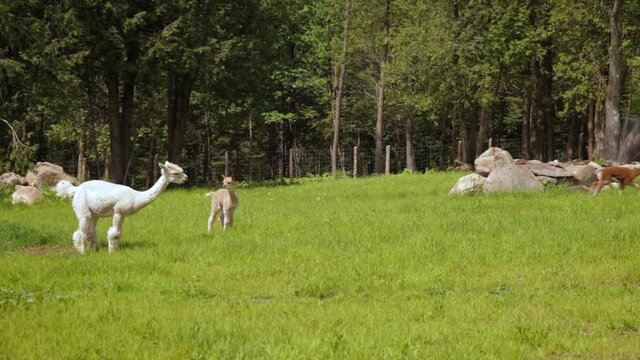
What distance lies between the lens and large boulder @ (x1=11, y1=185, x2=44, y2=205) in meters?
24.7

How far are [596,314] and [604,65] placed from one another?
27469 millimetres

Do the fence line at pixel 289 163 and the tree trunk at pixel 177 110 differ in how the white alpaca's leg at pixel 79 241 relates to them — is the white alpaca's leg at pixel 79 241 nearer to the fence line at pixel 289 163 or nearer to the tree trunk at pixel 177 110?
the tree trunk at pixel 177 110

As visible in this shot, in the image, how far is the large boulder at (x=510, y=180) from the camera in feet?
69.7

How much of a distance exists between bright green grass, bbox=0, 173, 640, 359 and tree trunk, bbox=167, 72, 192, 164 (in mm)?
17273

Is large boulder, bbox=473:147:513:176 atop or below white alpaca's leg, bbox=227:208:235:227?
atop

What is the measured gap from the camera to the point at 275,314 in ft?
28.2

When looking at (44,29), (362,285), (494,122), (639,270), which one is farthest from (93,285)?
(494,122)

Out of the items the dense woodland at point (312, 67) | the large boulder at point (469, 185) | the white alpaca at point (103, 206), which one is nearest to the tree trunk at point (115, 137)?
the dense woodland at point (312, 67)

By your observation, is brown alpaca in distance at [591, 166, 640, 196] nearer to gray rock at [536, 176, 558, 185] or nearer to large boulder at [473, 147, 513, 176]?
gray rock at [536, 176, 558, 185]

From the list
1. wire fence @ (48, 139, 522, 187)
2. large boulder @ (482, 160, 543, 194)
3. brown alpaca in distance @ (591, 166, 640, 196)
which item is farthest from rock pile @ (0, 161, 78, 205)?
brown alpaca in distance @ (591, 166, 640, 196)

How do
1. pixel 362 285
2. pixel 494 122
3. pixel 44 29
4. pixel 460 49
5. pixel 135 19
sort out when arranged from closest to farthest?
1. pixel 362 285
2. pixel 44 29
3. pixel 135 19
4. pixel 460 49
5. pixel 494 122

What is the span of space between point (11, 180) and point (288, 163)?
26.4 meters

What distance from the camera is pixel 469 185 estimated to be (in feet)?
72.7

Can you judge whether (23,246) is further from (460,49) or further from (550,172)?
(460,49)
